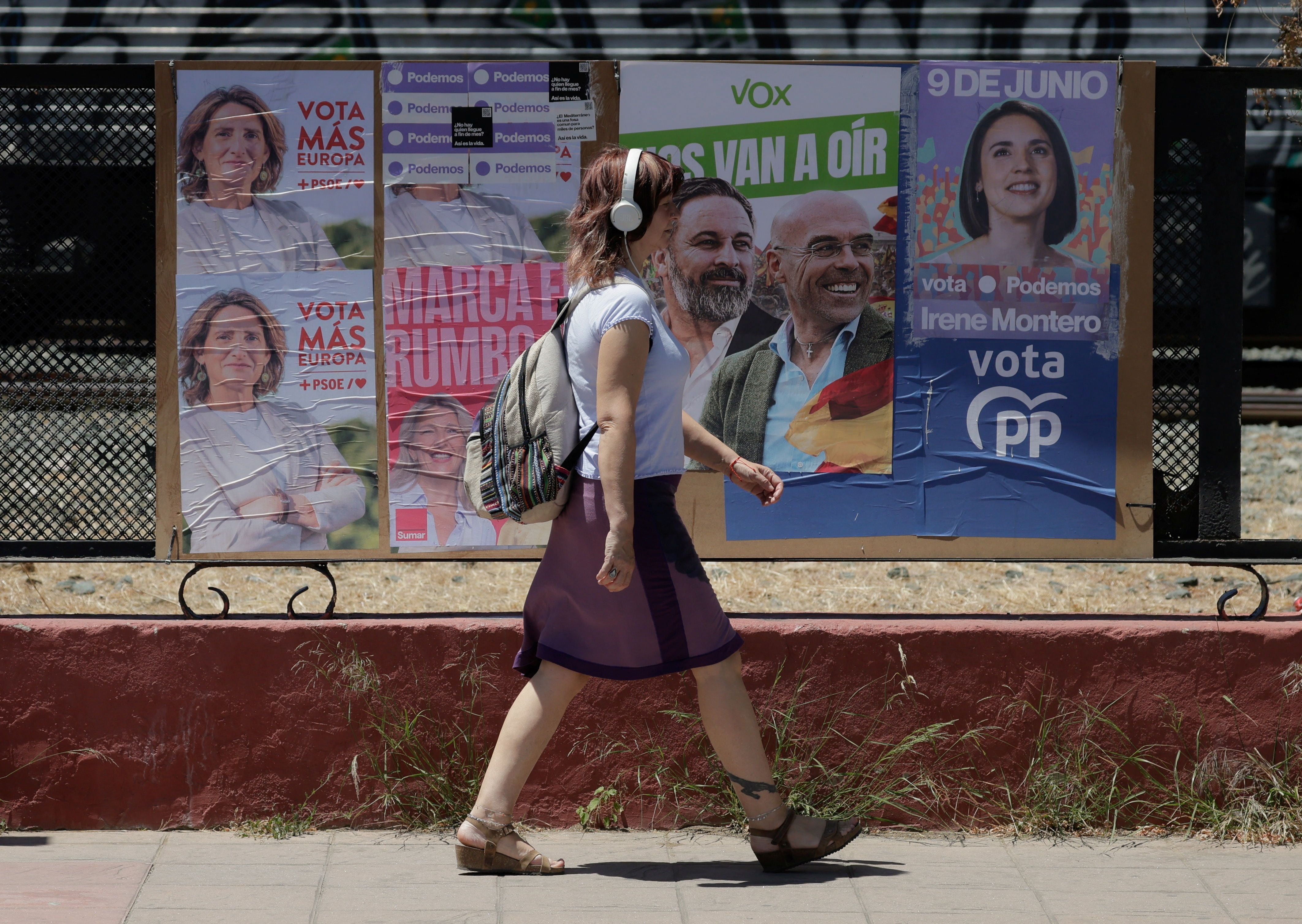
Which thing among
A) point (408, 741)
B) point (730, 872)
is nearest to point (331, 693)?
point (408, 741)

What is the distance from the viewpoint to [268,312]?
12.4ft

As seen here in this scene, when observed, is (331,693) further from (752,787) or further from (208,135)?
(208,135)

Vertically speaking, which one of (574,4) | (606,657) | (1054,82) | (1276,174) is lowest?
(606,657)

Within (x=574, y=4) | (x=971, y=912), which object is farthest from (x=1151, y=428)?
(x=574, y=4)

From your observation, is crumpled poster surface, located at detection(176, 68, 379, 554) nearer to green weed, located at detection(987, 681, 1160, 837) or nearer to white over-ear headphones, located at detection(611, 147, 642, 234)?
white over-ear headphones, located at detection(611, 147, 642, 234)

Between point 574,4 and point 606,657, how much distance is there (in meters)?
9.12

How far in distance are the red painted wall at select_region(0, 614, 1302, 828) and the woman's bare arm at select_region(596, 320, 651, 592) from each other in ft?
2.53

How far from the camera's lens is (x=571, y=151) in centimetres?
373

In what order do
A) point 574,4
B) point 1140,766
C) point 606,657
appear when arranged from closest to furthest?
1. point 606,657
2. point 1140,766
3. point 574,4

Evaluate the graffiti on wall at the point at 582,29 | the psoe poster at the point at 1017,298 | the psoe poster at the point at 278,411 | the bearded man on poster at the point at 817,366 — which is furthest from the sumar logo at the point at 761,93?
the graffiti on wall at the point at 582,29

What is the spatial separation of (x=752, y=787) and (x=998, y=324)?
1543 millimetres

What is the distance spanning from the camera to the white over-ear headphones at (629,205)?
3068 millimetres

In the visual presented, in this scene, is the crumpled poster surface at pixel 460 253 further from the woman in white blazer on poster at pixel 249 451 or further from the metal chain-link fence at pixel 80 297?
the metal chain-link fence at pixel 80 297

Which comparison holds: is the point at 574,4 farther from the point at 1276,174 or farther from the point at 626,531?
the point at 626,531
